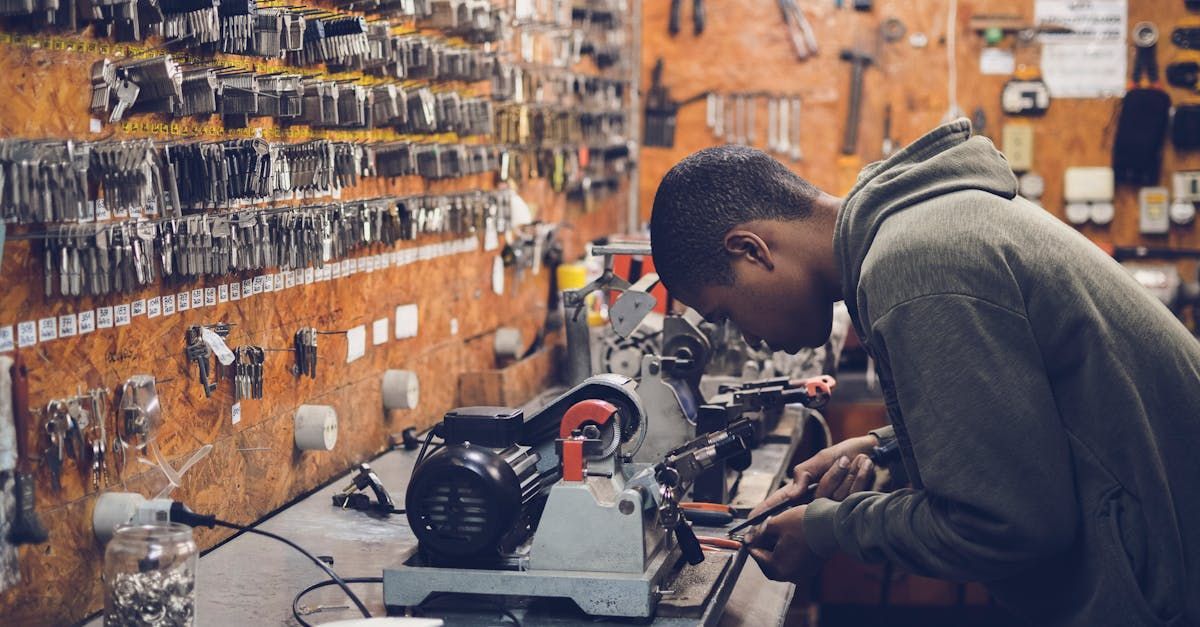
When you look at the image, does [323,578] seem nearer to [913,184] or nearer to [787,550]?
[787,550]

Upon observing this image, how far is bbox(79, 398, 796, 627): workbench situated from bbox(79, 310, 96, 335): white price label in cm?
45

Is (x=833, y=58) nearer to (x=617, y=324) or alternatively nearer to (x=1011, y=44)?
(x=1011, y=44)

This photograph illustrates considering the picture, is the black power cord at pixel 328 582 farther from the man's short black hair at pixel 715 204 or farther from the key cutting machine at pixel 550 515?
the man's short black hair at pixel 715 204

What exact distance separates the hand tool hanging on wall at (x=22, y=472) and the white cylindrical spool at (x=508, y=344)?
2079 mm

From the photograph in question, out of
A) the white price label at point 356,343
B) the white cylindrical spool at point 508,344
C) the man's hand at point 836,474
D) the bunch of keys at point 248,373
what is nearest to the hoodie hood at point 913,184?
the man's hand at point 836,474

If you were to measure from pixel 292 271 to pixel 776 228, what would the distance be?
1.13m

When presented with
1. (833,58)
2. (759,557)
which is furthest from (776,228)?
(833,58)

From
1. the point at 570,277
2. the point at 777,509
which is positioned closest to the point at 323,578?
the point at 777,509

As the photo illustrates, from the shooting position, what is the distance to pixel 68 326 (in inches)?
72.9

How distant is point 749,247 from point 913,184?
0.27m

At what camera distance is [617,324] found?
2623 millimetres

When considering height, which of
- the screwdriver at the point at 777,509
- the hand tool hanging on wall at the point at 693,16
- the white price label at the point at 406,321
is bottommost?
the screwdriver at the point at 777,509

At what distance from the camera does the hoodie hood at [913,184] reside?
1609 mm

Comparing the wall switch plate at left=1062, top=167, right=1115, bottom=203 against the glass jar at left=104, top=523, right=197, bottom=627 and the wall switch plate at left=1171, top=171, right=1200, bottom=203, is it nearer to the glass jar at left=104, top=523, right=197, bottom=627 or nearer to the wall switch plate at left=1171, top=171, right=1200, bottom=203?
the wall switch plate at left=1171, top=171, right=1200, bottom=203
